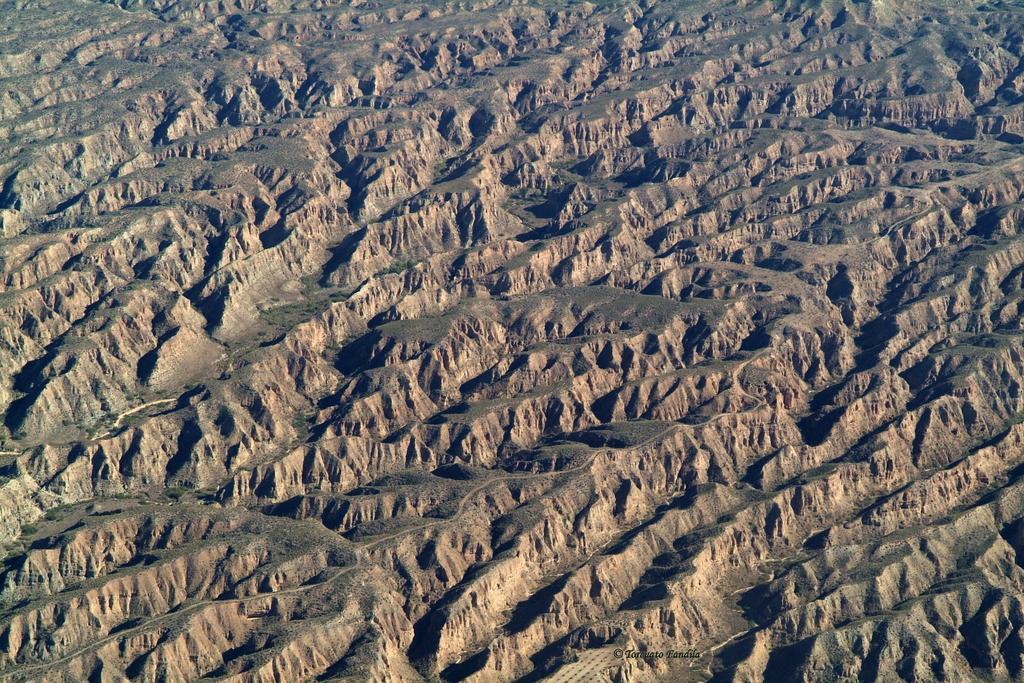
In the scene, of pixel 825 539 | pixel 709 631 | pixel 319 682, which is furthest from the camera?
pixel 825 539

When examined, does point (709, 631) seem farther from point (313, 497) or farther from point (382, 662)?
point (313, 497)

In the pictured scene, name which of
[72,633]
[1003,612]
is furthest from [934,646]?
[72,633]

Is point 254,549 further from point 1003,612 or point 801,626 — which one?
point 1003,612

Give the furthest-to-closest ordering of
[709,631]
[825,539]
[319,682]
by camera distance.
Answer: [825,539] → [709,631] → [319,682]

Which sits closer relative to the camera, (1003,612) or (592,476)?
(1003,612)

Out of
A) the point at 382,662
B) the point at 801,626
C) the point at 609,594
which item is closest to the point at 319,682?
the point at 382,662

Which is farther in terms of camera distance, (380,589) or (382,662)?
(380,589)

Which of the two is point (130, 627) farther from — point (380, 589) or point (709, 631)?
point (709, 631)
